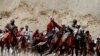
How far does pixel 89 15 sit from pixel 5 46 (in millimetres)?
8604

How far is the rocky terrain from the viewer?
38.8 meters

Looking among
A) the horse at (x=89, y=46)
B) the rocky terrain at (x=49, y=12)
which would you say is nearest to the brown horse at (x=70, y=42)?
the horse at (x=89, y=46)

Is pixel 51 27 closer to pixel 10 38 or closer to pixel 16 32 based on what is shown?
pixel 16 32

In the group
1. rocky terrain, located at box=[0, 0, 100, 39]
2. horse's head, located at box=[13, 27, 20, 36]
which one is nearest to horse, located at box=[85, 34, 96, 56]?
horse's head, located at box=[13, 27, 20, 36]

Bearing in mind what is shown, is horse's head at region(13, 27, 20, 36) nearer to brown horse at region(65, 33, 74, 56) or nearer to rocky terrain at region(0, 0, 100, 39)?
brown horse at region(65, 33, 74, 56)

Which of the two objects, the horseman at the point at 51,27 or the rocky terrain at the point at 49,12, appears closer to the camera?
the horseman at the point at 51,27

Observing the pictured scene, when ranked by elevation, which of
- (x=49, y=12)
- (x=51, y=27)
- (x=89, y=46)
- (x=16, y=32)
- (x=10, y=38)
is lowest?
(x=49, y=12)

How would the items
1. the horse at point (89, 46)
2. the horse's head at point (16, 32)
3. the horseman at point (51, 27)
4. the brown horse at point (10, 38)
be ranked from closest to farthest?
the horseman at point (51, 27), the horse at point (89, 46), the horse's head at point (16, 32), the brown horse at point (10, 38)

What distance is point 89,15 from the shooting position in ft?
128

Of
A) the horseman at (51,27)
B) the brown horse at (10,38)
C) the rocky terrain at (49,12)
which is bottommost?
the rocky terrain at (49,12)

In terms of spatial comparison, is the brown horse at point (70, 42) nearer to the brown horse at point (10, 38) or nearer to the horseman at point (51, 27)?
the horseman at point (51, 27)

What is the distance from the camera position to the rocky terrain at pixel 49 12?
38.8m

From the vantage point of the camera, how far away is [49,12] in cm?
4075

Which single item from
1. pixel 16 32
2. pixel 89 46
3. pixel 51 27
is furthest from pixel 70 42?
pixel 16 32
